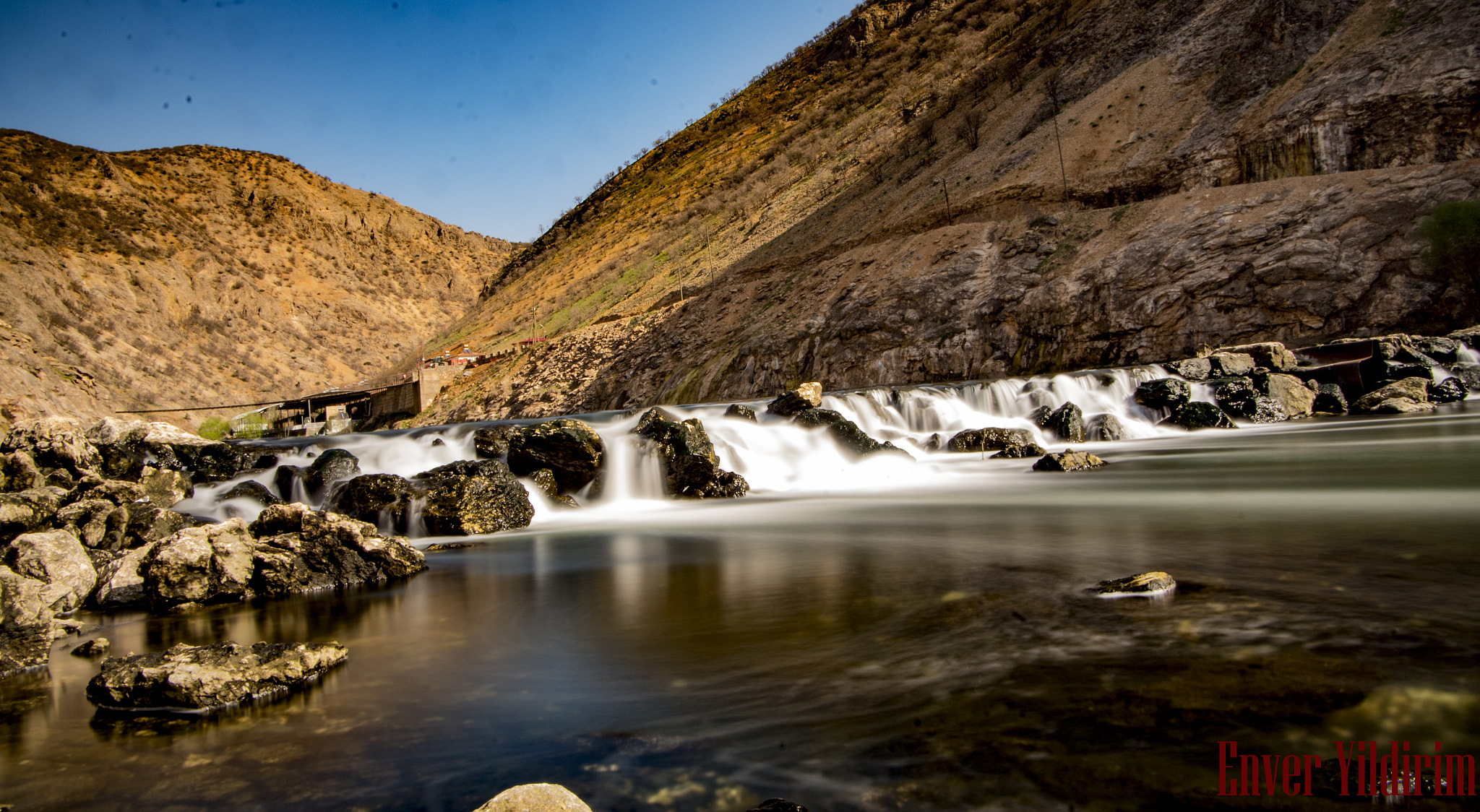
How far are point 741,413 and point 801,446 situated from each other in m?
1.77

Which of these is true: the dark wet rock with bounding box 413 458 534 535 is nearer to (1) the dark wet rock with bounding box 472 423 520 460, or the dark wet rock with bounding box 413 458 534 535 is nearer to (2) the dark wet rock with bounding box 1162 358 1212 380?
(1) the dark wet rock with bounding box 472 423 520 460

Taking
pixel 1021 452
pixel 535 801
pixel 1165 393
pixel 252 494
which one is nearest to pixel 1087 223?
pixel 1165 393

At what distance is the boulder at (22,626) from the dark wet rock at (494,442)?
23.8ft

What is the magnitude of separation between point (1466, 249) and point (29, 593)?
90.0 ft

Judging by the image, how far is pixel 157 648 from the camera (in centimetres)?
501

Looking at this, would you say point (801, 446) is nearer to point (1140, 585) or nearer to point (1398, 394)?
point (1140, 585)

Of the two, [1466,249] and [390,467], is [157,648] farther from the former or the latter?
[1466,249]

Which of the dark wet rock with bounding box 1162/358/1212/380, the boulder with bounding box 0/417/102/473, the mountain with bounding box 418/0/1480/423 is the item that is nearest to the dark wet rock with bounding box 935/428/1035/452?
the dark wet rock with bounding box 1162/358/1212/380

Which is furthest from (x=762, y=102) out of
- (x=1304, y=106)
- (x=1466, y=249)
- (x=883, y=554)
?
(x=883, y=554)

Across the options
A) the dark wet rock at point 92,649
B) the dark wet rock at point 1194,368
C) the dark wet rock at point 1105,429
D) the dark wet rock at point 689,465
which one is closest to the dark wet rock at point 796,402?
the dark wet rock at point 689,465

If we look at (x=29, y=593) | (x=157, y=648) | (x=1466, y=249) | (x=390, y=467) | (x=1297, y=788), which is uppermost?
(x=1466, y=249)

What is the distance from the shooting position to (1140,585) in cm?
468

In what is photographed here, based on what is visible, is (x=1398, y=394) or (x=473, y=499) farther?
(x=1398, y=394)

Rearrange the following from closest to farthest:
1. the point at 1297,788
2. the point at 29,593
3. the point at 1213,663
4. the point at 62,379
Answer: the point at 1297,788, the point at 1213,663, the point at 29,593, the point at 62,379
